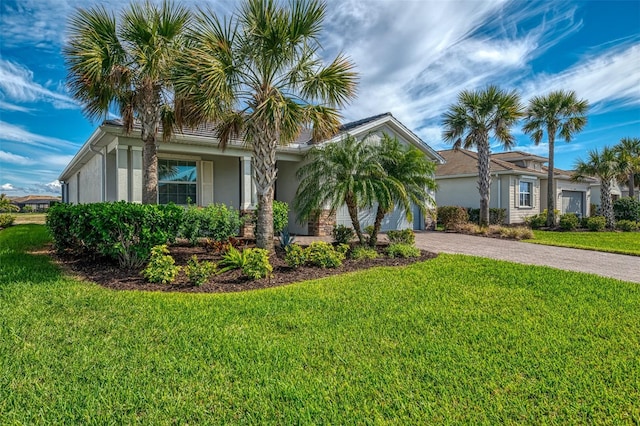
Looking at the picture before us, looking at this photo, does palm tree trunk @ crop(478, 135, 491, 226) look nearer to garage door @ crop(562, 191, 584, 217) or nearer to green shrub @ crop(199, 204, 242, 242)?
green shrub @ crop(199, 204, 242, 242)

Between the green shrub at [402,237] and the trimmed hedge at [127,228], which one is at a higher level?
the trimmed hedge at [127,228]

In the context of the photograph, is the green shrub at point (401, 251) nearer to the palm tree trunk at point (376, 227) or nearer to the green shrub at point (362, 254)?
the green shrub at point (362, 254)

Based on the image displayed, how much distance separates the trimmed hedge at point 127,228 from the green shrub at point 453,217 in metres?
14.8

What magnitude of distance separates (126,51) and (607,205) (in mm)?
25643

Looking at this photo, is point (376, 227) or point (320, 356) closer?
point (320, 356)

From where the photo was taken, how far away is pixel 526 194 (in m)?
22.4

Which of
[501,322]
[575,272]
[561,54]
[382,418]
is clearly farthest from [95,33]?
[561,54]

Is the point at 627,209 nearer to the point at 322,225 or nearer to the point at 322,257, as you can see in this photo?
the point at 322,225

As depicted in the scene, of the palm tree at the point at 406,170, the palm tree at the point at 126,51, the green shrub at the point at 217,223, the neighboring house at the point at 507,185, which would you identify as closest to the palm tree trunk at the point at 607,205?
the neighboring house at the point at 507,185

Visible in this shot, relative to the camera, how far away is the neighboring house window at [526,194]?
22062 mm

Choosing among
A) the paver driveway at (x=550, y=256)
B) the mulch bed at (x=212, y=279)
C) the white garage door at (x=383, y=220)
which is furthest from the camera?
the white garage door at (x=383, y=220)

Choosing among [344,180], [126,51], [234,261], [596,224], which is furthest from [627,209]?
[126,51]

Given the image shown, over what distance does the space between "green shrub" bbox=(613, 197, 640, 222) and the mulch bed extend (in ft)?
75.2

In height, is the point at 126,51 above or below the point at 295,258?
above
